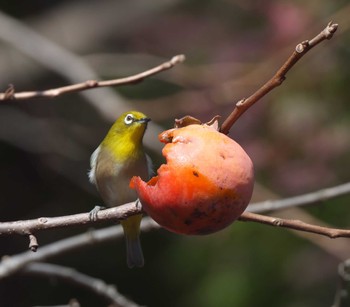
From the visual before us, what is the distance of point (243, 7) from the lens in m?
6.44

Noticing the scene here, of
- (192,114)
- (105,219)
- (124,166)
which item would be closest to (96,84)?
(105,219)

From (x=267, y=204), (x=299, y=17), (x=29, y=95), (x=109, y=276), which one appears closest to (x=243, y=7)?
(x=299, y=17)

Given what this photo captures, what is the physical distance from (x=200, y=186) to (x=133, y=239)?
1562 mm

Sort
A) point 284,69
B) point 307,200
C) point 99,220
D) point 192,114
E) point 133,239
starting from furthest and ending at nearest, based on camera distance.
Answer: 1. point 192,114
2. point 133,239
3. point 307,200
4. point 99,220
5. point 284,69

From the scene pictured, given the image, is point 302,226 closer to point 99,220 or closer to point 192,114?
point 99,220

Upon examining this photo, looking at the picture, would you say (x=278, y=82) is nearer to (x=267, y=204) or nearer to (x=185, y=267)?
(x=267, y=204)

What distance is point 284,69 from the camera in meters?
1.43

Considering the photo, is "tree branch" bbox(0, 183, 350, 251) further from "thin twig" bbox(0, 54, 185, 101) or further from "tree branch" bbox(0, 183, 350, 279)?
"thin twig" bbox(0, 54, 185, 101)

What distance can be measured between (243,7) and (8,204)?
2324mm

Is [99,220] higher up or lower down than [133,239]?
lower down

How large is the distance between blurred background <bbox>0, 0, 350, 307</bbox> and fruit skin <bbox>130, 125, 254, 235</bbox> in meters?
1.35

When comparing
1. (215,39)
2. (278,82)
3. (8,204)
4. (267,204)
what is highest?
(215,39)

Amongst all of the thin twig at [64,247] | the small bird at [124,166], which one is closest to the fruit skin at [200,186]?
the thin twig at [64,247]

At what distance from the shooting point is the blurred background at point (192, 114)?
15.0 feet
